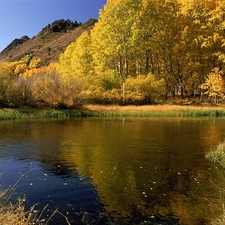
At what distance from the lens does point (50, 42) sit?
129 meters

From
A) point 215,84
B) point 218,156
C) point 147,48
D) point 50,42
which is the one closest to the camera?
point 218,156

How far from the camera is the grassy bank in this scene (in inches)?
1411

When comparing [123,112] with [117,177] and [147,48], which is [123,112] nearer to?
[147,48]

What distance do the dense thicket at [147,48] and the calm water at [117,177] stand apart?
2034 cm

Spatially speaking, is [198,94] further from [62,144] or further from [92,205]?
[92,205]

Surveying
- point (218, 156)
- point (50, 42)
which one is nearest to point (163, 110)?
point (218, 156)

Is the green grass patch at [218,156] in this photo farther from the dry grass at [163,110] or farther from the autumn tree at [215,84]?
the autumn tree at [215,84]

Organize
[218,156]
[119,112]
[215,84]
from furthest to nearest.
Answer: [215,84] < [119,112] < [218,156]

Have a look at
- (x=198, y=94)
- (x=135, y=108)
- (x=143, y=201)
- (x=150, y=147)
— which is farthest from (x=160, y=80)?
(x=143, y=201)

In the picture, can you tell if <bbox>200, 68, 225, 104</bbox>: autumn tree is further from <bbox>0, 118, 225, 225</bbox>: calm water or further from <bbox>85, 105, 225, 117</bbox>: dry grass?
<bbox>0, 118, 225, 225</bbox>: calm water

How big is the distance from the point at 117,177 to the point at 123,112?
26025 millimetres

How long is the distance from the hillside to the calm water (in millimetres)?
83698

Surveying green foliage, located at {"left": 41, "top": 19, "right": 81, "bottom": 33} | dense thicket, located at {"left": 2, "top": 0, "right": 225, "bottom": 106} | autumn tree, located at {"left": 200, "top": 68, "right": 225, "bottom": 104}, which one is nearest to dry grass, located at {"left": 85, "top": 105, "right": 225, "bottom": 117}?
autumn tree, located at {"left": 200, "top": 68, "right": 225, "bottom": 104}

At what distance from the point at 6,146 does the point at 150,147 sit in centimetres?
871
